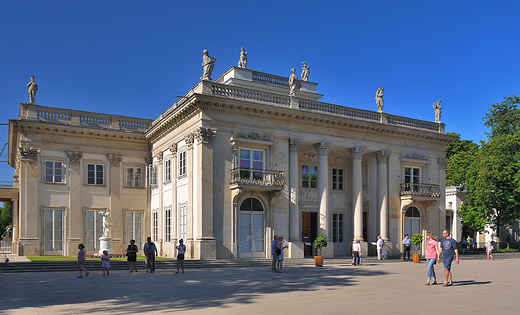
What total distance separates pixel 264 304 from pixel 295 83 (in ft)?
63.4

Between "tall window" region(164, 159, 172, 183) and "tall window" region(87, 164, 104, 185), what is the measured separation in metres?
4.78

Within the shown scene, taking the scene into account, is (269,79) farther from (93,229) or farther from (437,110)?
(93,229)

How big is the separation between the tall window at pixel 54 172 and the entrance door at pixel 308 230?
1577cm

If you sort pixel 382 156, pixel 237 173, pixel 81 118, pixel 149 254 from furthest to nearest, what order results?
pixel 81 118 → pixel 382 156 → pixel 237 173 → pixel 149 254

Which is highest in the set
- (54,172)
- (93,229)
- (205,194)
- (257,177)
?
(54,172)

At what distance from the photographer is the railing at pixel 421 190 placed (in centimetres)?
3094

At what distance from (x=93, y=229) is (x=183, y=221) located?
312 inches

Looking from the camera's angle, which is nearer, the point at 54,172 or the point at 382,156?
the point at 54,172

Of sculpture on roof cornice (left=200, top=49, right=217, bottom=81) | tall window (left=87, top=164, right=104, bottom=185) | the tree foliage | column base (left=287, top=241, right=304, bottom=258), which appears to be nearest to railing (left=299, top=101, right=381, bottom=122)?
sculpture on roof cornice (left=200, top=49, right=217, bottom=81)

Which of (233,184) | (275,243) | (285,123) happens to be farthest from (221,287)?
(285,123)

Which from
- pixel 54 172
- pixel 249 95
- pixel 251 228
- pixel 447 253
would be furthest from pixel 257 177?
pixel 54 172

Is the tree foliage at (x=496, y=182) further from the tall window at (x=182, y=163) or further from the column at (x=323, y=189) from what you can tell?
the tall window at (x=182, y=163)

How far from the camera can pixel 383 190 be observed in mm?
30719

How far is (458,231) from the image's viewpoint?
46.2 meters
